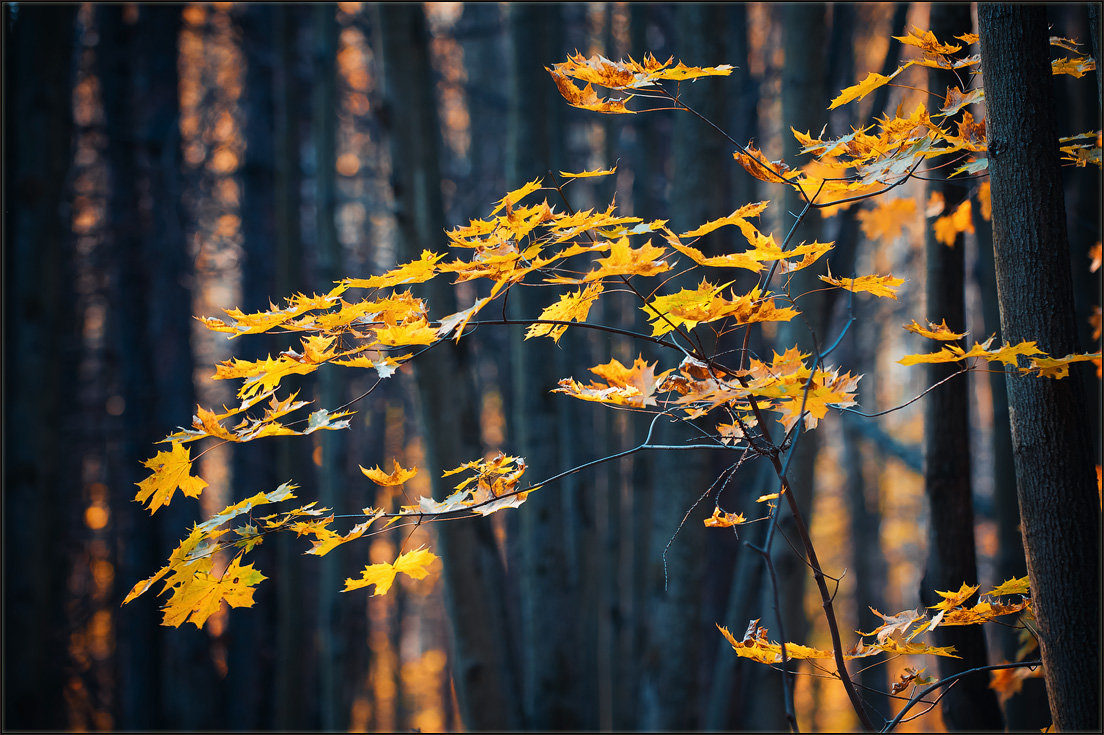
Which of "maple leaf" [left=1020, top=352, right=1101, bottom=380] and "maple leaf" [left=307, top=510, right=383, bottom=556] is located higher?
"maple leaf" [left=1020, top=352, right=1101, bottom=380]

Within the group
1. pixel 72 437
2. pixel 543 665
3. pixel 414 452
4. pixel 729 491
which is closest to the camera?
pixel 543 665

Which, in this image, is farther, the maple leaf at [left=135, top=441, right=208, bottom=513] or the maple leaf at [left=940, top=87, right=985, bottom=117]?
the maple leaf at [left=940, top=87, right=985, bottom=117]

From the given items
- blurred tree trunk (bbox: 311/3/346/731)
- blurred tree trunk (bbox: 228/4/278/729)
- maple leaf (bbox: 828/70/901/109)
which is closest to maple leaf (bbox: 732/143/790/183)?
maple leaf (bbox: 828/70/901/109)

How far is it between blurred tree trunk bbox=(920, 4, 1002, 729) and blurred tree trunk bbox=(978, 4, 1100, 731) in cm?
86

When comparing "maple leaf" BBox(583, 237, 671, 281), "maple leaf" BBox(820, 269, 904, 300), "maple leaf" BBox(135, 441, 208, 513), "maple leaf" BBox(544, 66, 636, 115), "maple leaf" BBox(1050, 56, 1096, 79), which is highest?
"maple leaf" BBox(1050, 56, 1096, 79)

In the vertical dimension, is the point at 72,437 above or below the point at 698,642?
above

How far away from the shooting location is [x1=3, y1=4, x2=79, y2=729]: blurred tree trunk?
3.50 m

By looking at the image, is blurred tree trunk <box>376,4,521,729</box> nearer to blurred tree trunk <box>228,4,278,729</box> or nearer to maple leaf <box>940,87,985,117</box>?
maple leaf <box>940,87,985,117</box>

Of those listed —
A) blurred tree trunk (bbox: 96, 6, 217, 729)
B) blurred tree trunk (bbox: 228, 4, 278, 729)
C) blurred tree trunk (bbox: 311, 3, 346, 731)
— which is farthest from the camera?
blurred tree trunk (bbox: 228, 4, 278, 729)

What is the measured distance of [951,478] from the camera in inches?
86.0

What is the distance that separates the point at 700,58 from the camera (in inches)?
117

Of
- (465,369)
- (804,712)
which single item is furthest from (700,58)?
(804,712)

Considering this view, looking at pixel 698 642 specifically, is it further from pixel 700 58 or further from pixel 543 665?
pixel 700 58

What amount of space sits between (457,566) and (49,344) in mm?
2694
